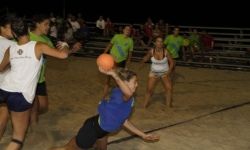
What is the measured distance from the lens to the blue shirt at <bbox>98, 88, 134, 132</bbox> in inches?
189

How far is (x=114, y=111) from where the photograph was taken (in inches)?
191

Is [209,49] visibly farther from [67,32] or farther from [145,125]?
[145,125]

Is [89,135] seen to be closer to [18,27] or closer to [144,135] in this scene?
[144,135]

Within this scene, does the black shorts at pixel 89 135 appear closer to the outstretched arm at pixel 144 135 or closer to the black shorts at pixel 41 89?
the outstretched arm at pixel 144 135

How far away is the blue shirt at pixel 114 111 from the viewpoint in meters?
4.81

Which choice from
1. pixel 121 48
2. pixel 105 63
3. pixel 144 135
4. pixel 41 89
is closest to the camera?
pixel 105 63

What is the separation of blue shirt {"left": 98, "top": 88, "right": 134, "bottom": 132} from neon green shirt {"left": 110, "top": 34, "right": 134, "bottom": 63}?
5.11 metres

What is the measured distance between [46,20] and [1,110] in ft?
4.61

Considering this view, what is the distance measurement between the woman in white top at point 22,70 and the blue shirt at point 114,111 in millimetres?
668

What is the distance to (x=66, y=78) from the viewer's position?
13180 mm

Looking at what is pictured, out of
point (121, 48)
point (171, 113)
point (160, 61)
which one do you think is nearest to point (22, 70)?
point (160, 61)

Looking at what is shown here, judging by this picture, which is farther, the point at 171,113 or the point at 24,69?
the point at 171,113

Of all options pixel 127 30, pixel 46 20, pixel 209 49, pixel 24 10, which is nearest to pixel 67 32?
pixel 209 49

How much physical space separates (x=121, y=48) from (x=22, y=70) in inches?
209
